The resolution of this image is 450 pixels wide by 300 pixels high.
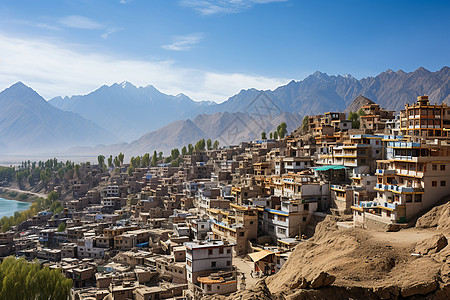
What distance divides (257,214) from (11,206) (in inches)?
2961

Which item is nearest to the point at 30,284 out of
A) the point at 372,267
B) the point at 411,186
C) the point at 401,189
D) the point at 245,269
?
the point at 245,269

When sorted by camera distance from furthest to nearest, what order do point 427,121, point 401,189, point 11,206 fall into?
point 11,206 < point 427,121 < point 401,189

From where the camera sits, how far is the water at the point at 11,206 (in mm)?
79438

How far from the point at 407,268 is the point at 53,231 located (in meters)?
37.6

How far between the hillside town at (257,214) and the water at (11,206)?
112 feet

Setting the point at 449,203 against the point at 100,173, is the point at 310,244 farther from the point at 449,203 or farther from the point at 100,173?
the point at 100,173

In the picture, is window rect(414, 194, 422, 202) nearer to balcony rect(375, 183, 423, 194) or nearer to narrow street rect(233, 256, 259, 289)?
balcony rect(375, 183, 423, 194)

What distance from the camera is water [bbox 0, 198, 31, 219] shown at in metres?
79.4

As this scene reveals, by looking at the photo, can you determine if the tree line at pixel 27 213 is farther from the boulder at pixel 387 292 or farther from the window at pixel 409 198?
the boulder at pixel 387 292

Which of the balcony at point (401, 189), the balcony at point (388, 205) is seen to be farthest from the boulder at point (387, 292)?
the balcony at point (401, 189)

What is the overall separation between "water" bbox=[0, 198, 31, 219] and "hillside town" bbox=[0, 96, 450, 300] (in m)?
34.3

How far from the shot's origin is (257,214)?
2889 cm

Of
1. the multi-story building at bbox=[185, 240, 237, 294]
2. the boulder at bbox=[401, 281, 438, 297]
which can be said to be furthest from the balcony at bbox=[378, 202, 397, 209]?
the multi-story building at bbox=[185, 240, 237, 294]

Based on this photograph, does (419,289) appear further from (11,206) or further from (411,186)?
(11,206)
